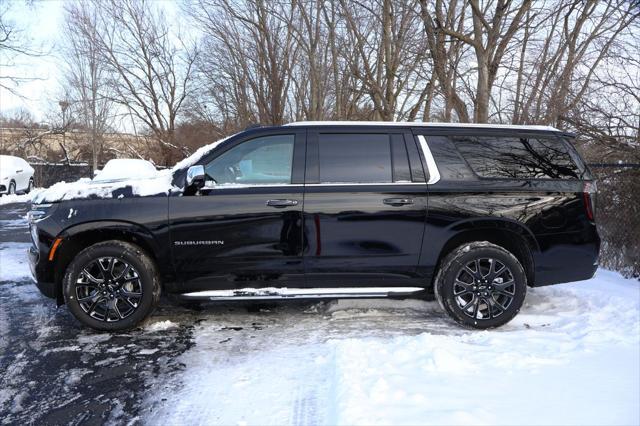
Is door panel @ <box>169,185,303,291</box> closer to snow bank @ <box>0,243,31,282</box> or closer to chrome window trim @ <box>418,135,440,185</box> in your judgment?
chrome window trim @ <box>418,135,440,185</box>

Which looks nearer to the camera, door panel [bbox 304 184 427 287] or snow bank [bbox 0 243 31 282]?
door panel [bbox 304 184 427 287]

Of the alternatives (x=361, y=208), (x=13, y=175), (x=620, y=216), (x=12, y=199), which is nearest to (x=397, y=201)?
(x=361, y=208)

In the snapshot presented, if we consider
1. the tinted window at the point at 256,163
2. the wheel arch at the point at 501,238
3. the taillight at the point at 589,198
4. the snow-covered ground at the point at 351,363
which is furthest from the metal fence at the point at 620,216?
the tinted window at the point at 256,163

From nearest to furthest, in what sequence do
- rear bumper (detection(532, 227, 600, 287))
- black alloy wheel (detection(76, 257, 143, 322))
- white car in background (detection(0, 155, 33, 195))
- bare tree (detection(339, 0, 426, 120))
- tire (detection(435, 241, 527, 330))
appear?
1. black alloy wheel (detection(76, 257, 143, 322))
2. tire (detection(435, 241, 527, 330))
3. rear bumper (detection(532, 227, 600, 287))
4. bare tree (detection(339, 0, 426, 120))
5. white car in background (detection(0, 155, 33, 195))

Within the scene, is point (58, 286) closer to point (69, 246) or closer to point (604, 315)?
point (69, 246)

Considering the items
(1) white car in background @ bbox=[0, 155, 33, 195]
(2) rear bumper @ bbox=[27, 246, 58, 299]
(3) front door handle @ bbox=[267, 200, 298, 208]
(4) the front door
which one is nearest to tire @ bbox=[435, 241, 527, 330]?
(4) the front door

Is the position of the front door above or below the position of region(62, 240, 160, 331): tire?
above

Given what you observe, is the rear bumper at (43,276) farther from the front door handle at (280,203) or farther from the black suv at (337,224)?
the front door handle at (280,203)

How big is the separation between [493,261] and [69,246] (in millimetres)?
3788

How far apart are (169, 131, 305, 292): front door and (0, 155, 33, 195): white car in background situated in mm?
16244

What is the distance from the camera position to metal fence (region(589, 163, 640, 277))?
20.2 feet

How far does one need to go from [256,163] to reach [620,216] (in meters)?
5.05

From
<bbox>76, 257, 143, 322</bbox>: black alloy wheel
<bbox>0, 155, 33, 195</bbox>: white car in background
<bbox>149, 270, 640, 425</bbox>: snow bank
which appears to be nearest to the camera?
<bbox>149, 270, 640, 425</bbox>: snow bank

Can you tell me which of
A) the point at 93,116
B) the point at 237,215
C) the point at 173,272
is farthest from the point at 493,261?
the point at 93,116
